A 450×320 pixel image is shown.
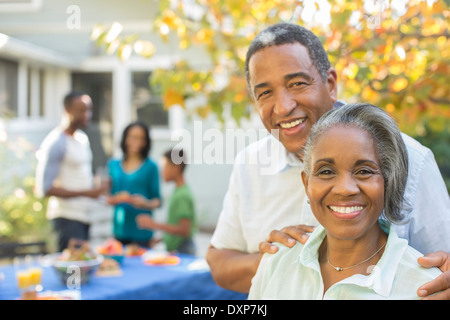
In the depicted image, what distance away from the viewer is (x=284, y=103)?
1729mm

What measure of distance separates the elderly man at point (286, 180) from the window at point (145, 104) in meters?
8.77

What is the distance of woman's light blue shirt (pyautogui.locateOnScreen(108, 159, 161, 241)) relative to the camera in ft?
15.5

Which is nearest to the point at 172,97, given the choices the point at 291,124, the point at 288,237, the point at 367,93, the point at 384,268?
the point at 367,93

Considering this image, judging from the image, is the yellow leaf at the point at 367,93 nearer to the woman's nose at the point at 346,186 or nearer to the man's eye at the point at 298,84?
the man's eye at the point at 298,84

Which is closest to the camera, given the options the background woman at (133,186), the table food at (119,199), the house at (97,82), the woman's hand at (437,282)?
the woman's hand at (437,282)

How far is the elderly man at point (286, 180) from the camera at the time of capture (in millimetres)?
1584

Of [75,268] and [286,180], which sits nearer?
[286,180]

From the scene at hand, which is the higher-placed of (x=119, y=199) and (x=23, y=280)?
(x=119, y=199)

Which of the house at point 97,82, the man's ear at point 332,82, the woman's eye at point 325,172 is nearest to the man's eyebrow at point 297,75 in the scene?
the man's ear at point 332,82

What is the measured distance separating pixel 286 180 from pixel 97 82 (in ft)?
31.9

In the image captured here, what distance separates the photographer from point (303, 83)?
174 cm

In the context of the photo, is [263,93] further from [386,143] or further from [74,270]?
[74,270]

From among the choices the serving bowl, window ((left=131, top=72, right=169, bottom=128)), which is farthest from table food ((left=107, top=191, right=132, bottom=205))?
window ((left=131, top=72, right=169, bottom=128))
